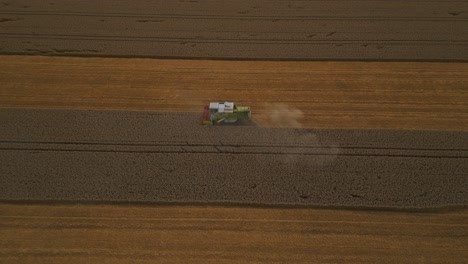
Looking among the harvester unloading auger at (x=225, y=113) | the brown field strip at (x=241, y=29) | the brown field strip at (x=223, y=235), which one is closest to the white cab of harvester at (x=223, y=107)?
the harvester unloading auger at (x=225, y=113)

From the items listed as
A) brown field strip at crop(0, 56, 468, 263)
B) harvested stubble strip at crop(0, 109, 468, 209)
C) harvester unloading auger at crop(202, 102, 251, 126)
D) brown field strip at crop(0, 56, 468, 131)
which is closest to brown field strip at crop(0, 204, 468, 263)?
brown field strip at crop(0, 56, 468, 263)

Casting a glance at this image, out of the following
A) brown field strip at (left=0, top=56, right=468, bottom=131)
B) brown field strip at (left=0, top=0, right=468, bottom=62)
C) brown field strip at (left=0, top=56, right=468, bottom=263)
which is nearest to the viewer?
brown field strip at (left=0, top=56, right=468, bottom=263)

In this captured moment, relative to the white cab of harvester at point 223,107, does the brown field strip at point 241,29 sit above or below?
A: above

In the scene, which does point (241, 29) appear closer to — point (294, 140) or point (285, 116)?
point (285, 116)

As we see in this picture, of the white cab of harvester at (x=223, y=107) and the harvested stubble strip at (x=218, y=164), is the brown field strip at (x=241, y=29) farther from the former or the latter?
the harvested stubble strip at (x=218, y=164)

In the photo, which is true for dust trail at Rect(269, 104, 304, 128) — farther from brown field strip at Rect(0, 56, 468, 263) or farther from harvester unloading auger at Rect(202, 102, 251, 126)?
harvester unloading auger at Rect(202, 102, 251, 126)

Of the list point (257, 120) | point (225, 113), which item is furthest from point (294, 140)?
point (225, 113)
